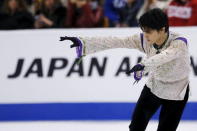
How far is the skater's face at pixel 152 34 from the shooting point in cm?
323

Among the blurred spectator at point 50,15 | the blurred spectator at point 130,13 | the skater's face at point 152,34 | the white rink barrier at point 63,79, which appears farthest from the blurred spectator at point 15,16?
the skater's face at point 152,34

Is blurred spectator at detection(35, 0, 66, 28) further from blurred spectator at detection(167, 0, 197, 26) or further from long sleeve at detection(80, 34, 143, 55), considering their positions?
long sleeve at detection(80, 34, 143, 55)

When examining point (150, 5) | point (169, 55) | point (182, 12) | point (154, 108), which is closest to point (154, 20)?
point (169, 55)

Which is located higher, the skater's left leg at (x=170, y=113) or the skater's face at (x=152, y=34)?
the skater's face at (x=152, y=34)

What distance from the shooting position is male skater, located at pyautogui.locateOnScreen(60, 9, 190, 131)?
3.21 metres

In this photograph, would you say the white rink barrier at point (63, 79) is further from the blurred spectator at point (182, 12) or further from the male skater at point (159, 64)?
the male skater at point (159, 64)

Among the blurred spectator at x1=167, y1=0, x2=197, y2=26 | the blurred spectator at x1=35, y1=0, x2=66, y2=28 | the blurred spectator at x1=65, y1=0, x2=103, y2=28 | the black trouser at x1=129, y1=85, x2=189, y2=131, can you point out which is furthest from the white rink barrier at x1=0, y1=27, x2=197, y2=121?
the black trouser at x1=129, y1=85, x2=189, y2=131

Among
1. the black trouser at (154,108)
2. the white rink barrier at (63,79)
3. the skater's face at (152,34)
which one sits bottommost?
the white rink barrier at (63,79)

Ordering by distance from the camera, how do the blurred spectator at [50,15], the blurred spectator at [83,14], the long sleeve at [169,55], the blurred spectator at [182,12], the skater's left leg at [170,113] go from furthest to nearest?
1. the blurred spectator at [50,15]
2. the blurred spectator at [83,14]
3. the blurred spectator at [182,12]
4. the skater's left leg at [170,113]
5. the long sleeve at [169,55]

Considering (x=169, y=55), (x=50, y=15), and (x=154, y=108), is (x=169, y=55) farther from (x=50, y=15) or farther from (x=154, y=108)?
(x=50, y=15)

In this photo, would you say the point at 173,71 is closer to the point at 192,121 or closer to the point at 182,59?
the point at 182,59

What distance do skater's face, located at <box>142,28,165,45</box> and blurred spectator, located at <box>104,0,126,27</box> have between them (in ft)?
11.3

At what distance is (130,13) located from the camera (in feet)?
22.1

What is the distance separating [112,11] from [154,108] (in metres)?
3.29
